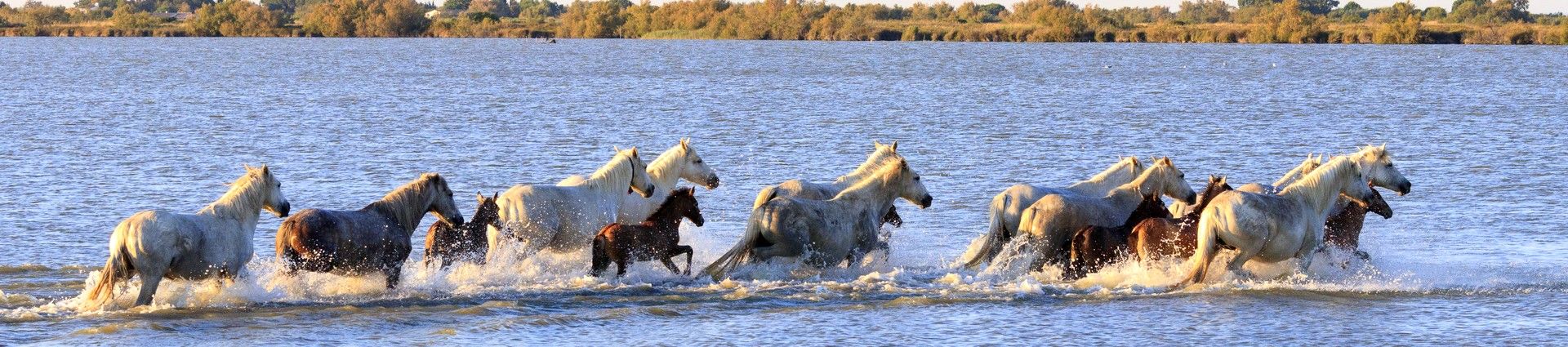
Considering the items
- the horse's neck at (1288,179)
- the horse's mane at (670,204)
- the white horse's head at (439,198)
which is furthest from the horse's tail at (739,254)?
the horse's neck at (1288,179)

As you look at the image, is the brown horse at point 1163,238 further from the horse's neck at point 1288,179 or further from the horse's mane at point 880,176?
the horse's mane at point 880,176

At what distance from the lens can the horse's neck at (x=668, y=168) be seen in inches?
546

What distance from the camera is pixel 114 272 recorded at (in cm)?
1020

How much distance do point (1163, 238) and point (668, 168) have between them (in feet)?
12.5

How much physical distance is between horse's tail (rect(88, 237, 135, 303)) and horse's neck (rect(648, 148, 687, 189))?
14.5 feet

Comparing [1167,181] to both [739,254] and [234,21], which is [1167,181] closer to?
[739,254]

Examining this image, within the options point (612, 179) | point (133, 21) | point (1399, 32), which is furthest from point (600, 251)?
point (133, 21)

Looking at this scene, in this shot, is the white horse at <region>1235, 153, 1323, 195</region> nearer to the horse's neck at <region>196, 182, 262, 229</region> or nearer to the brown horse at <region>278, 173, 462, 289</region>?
the brown horse at <region>278, 173, 462, 289</region>

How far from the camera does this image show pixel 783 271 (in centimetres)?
1234

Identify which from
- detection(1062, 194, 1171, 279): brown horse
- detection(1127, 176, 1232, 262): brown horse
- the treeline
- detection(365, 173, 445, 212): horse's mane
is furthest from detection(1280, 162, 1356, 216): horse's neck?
the treeline

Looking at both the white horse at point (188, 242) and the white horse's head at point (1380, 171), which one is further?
the white horse's head at point (1380, 171)

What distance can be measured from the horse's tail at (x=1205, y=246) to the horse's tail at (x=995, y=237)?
4.42 feet

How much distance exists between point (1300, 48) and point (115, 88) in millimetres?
59465

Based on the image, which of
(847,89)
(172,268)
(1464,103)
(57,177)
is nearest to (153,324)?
(172,268)
